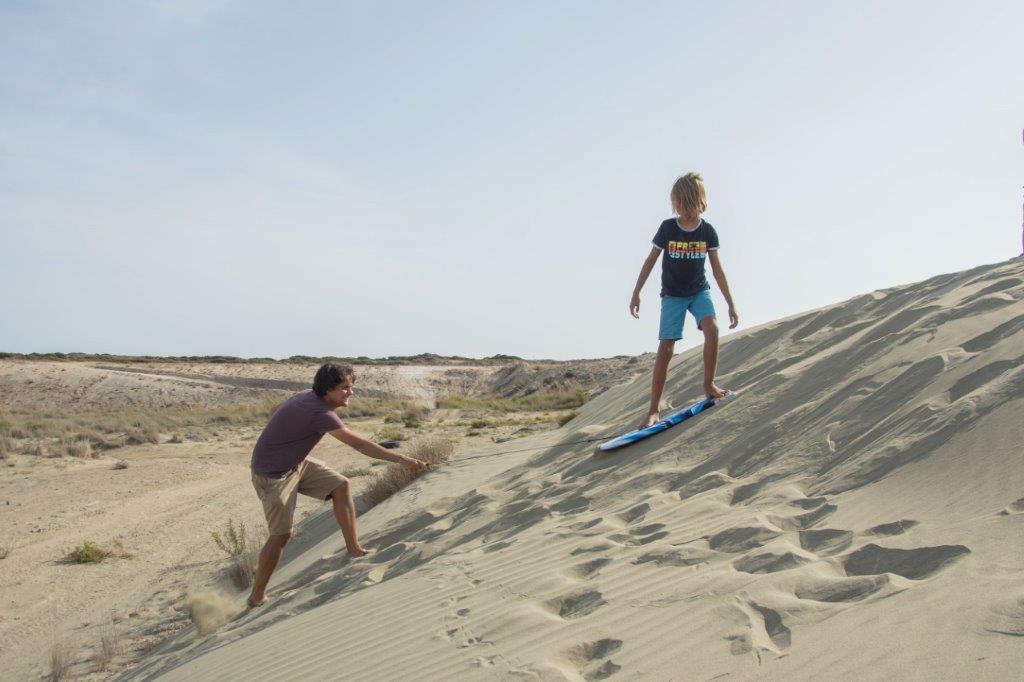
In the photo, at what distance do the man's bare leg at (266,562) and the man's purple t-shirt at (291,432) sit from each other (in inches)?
17.6

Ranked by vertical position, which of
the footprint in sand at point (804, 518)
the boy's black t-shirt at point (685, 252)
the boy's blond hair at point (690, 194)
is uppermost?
the boy's blond hair at point (690, 194)

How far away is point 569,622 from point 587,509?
2.06m

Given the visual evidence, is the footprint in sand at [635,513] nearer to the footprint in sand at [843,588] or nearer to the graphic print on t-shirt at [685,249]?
the footprint in sand at [843,588]

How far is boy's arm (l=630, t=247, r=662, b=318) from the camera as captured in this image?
6.48 m

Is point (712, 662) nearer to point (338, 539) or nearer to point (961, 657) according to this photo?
point (961, 657)

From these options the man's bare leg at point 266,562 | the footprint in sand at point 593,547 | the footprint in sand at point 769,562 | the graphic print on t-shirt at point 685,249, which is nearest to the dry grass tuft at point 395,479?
the man's bare leg at point 266,562

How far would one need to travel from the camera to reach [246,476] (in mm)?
14227

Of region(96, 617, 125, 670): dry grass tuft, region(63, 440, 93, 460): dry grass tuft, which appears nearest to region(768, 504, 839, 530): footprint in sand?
region(96, 617, 125, 670): dry grass tuft

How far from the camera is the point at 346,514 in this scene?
6184 mm

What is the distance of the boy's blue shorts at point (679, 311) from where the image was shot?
6438 millimetres

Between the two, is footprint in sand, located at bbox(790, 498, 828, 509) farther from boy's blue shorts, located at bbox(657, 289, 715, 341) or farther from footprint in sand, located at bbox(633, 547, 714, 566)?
boy's blue shorts, located at bbox(657, 289, 715, 341)

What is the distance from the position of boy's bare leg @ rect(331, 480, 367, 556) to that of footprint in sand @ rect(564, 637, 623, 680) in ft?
10.6

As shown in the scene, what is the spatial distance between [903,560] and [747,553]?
2.15 ft

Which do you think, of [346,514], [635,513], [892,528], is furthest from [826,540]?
[346,514]
